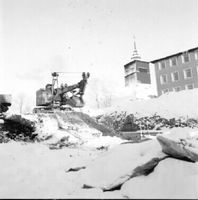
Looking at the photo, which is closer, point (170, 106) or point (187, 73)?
point (170, 106)

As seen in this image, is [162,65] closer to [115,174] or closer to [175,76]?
[175,76]

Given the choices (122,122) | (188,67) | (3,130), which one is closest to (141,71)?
(188,67)

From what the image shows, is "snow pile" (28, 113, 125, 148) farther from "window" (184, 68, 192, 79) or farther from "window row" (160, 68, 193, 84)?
"window row" (160, 68, 193, 84)

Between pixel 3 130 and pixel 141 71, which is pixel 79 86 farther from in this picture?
pixel 141 71

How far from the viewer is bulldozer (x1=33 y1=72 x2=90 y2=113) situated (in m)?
15.2

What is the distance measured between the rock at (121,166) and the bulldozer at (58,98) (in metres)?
10.4

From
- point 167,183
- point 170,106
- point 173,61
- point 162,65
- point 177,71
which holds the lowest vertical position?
point 167,183

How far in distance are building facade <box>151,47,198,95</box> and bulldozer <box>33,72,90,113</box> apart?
28122 mm

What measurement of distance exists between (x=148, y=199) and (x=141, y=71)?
47908mm

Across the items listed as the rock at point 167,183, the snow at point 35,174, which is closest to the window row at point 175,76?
the snow at point 35,174

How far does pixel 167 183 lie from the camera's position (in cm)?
359

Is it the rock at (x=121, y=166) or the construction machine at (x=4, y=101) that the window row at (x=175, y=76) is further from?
the rock at (x=121, y=166)

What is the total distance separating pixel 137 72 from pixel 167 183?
46.6m

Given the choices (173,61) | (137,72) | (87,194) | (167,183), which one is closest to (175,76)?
A: (173,61)
